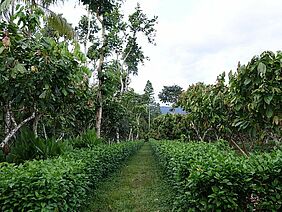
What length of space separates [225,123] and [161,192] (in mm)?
2502

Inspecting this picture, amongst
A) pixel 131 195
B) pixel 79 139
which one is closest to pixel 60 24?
pixel 79 139

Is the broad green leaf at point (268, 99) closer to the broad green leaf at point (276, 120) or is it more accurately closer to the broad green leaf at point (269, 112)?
the broad green leaf at point (269, 112)

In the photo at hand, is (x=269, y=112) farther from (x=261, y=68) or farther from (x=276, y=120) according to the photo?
(x=261, y=68)

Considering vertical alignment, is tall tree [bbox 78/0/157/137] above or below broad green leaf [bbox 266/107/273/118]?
above

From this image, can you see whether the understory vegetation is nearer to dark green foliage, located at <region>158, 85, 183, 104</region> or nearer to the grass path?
the grass path

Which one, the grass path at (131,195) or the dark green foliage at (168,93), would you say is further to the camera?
the dark green foliage at (168,93)

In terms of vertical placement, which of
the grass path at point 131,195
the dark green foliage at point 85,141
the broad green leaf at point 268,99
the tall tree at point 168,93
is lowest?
the grass path at point 131,195

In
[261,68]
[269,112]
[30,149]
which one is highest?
[261,68]

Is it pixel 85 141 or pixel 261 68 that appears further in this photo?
pixel 85 141

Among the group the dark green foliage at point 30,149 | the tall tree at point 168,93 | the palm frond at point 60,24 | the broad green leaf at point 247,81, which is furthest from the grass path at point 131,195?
the tall tree at point 168,93

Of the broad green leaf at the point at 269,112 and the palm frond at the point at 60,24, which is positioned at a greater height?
the palm frond at the point at 60,24

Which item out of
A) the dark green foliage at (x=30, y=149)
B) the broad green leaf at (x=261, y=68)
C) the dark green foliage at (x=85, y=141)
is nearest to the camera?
the broad green leaf at (x=261, y=68)

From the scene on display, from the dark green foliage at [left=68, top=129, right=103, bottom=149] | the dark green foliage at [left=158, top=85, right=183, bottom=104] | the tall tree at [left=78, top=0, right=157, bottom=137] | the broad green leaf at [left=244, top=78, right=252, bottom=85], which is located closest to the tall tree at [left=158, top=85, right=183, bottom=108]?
the dark green foliage at [left=158, top=85, right=183, bottom=104]

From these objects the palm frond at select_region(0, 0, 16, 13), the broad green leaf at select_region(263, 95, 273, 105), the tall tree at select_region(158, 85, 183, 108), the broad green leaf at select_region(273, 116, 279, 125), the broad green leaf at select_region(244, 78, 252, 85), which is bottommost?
the broad green leaf at select_region(273, 116, 279, 125)
